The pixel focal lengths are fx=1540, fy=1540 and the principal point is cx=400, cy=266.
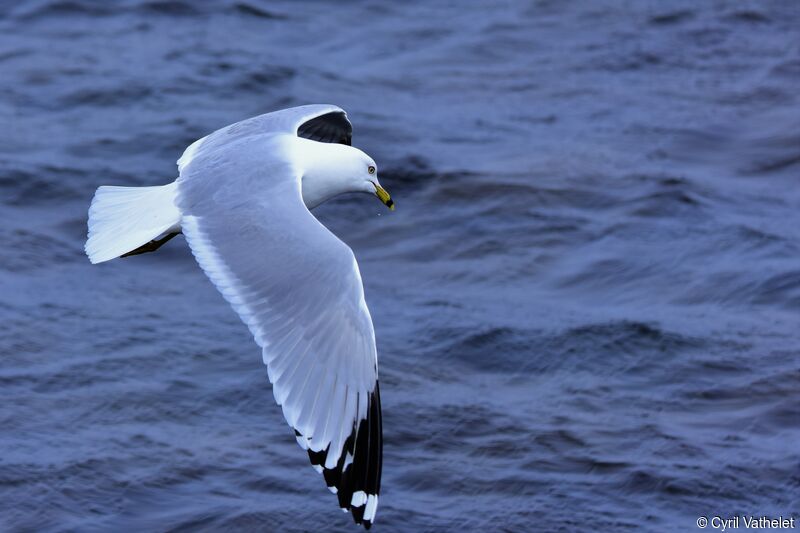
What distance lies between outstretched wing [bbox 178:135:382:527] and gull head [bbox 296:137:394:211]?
320mm

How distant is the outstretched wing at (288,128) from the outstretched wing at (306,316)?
2.24ft

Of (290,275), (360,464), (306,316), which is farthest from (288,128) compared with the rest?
(360,464)

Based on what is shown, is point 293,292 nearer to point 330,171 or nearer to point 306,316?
point 306,316

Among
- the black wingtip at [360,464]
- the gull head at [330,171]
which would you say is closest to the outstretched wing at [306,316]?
the black wingtip at [360,464]

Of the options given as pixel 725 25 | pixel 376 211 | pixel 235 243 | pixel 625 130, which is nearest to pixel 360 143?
pixel 376 211

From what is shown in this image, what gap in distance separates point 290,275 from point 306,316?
0.53ft

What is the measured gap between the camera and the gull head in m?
6.07

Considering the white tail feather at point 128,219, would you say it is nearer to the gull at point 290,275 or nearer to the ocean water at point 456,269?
the gull at point 290,275

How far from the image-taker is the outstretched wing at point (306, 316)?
527 cm

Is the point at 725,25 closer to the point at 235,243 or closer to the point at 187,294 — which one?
the point at 187,294

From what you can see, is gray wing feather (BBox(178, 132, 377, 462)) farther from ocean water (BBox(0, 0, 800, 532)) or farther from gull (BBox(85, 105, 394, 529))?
ocean water (BBox(0, 0, 800, 532))

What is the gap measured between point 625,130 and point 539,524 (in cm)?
440

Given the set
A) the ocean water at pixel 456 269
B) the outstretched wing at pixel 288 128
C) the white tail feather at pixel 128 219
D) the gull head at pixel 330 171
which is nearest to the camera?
the white tail feather at pixel 128 219

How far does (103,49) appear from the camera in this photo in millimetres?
11320
